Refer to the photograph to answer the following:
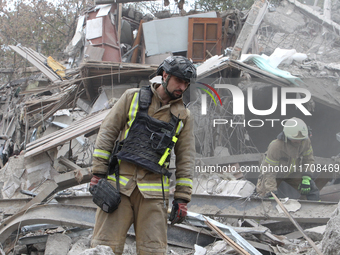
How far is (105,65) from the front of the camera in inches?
311

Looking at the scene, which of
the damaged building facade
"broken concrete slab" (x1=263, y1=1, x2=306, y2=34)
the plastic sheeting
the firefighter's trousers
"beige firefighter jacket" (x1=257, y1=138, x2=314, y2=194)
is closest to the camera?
the firefighter's trousers

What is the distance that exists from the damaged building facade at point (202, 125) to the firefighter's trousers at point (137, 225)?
244mm

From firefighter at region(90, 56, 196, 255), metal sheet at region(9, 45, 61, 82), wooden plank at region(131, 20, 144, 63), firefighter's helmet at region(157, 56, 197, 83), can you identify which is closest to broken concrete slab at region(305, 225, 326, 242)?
firefighter at region(90, 56, 196, 255)

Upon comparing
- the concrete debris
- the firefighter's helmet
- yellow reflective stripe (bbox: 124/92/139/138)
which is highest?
the firefighter's helmet

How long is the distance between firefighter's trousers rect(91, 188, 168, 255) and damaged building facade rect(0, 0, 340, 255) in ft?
0.80

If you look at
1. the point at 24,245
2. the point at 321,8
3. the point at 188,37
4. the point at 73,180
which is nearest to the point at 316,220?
the point at 73,180

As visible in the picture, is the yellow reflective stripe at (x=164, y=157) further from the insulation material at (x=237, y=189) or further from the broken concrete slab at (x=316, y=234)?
the insulation material at (x=237, y=189)

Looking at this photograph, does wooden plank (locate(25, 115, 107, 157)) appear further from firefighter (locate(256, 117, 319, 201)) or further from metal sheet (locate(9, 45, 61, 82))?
metal sheet (locate(9, 45, 61, 82))

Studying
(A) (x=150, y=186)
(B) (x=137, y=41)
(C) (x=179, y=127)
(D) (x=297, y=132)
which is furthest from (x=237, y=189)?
(B) (x=137, y=41)

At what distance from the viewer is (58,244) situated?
380cm

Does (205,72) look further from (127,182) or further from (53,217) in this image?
(127,182)

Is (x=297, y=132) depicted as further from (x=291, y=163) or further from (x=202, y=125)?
(x=202, y=125)

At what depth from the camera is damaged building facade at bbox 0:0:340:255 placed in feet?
13.1

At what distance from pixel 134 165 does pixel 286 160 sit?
351 centimetres
